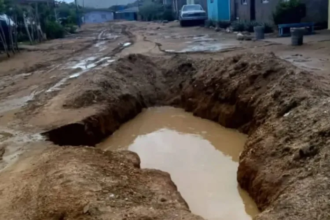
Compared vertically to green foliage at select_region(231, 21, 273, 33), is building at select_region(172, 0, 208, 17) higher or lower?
higher

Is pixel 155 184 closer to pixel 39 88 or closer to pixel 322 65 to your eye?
pixel 322 65

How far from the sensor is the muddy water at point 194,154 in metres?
6.43

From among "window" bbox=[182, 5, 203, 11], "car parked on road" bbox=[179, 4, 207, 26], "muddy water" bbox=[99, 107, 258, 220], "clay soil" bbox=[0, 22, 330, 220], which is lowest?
"muddy water" bbox=[99, 107, 258, 220]

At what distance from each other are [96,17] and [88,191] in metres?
71.6

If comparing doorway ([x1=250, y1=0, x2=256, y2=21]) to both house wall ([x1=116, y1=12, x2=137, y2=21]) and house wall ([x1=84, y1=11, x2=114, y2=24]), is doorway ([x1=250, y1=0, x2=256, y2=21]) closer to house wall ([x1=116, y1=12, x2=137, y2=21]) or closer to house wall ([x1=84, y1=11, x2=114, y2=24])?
house wall ([x1=116, y1=12, x2=137, y2=21])

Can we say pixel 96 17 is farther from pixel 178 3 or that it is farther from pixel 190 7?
pixel 190 7

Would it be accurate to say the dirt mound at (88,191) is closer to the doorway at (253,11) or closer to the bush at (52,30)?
the doorway at (253,11)

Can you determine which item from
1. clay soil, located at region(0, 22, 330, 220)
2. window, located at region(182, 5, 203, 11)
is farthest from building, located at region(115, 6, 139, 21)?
clay soil, located at region(0, 22, 330, 220)

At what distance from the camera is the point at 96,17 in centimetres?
7356

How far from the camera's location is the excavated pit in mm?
5137

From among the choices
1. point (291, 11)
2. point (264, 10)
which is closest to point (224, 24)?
point (264, 10)

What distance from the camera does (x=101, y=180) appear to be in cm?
557

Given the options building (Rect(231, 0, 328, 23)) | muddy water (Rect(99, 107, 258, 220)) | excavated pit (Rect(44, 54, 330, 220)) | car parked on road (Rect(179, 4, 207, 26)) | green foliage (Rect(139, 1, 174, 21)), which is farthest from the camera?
green foliage (Rect(139, 1, 174, 21))

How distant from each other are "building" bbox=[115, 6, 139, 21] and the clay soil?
5738cm
